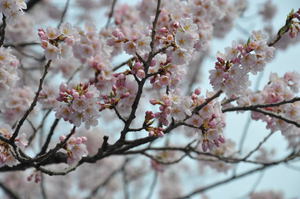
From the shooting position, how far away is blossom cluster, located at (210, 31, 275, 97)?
2.49 m

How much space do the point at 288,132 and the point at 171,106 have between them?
1.15 m

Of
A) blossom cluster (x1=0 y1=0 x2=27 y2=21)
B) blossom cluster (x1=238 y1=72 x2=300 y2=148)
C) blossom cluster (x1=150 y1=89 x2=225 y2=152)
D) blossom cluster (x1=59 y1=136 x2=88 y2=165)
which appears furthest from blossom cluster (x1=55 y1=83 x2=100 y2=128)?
blossom cluster (x1=238 y1=72 x2=300 y2=148)

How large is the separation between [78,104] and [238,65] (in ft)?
3.43

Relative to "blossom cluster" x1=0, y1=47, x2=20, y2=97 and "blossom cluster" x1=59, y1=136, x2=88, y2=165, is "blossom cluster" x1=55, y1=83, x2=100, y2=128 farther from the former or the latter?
"blossom cluster" x1=0, y1=47, x2=20, y2=97

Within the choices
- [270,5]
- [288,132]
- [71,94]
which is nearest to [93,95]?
[71,94]

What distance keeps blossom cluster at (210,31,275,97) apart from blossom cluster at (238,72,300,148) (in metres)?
0.50

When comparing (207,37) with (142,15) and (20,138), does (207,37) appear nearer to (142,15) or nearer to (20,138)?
(142,15)

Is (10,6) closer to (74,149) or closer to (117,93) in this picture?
(117,93)

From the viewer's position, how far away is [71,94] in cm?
241

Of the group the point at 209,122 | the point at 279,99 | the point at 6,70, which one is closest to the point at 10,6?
the point at 6,70

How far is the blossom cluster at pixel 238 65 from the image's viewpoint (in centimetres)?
249

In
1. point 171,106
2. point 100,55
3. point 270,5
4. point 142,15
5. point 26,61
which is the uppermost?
point 270,5

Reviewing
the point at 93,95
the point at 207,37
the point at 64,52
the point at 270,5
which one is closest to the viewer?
the point at 93,95

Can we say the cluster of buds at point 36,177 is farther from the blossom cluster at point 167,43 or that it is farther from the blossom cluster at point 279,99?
the blossom cluster at point 279,99
